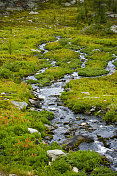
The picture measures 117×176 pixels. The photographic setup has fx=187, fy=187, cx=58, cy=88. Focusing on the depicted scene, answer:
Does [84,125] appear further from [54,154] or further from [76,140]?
[54,154]

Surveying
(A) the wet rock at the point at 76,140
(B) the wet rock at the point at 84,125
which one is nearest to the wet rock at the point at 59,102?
(B) the wet rock at the point at 84,125

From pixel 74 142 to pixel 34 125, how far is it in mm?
3278

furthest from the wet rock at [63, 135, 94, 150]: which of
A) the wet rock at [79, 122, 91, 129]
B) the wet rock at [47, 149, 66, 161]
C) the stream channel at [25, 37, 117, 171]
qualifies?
the wet rock at [79, 122, 91, 129]

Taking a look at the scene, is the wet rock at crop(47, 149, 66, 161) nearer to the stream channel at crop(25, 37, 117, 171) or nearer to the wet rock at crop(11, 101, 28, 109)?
the stream channel at crop(25, 37, 117, 171)

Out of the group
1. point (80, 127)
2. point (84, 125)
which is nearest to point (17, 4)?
point (84, 125)

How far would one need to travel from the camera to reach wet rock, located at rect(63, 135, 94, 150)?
11.5m

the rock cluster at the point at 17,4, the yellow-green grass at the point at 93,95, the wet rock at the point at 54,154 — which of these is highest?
the rock cluster at the point at 17,4

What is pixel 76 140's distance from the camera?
468 inches

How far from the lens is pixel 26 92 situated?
2030 centimetres

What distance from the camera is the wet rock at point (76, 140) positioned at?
37.7ft

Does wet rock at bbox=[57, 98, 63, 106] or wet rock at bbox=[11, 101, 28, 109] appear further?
wet rock at bbox=[57, 98, 63, 106]

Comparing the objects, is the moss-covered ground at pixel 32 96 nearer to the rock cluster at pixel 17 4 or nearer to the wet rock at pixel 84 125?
the wet rock at pixel 84 125

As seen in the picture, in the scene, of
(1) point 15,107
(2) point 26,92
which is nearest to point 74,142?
(1) point 15,107

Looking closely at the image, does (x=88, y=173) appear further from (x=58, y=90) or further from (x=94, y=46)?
(x=94, y=46)
